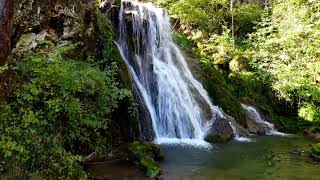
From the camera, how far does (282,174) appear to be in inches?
396

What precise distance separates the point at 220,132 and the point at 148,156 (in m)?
5.34

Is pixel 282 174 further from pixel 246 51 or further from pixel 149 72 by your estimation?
pixel 246 51

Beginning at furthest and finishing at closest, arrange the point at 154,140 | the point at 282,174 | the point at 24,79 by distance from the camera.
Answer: the point at 154,140 → the point at 282,174 → the point at 24,79

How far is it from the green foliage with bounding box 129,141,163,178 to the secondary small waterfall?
3.30m

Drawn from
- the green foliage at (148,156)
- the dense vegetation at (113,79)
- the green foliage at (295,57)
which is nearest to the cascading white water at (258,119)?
the dense vegetation at (113,79)

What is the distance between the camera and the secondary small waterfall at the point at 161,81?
1555cm

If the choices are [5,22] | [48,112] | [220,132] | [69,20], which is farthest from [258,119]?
[5,22]

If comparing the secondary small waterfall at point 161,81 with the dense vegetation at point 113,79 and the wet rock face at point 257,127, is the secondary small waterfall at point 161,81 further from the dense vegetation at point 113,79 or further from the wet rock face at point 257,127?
the wet rock face at point 257,127

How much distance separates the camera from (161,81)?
1698cm

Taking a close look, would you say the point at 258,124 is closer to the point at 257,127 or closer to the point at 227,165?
the point at 257,127

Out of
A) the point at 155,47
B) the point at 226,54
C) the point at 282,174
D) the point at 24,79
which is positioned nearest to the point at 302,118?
the point at 226,54

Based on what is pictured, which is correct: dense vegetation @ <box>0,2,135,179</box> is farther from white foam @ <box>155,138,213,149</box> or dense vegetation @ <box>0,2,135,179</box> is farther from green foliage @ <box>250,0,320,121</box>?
green foliage @ <box>250,0,320,121</box>

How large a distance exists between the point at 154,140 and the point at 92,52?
147 inches

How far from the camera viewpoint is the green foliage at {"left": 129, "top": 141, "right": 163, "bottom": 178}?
385 inches
